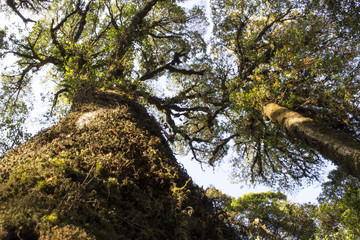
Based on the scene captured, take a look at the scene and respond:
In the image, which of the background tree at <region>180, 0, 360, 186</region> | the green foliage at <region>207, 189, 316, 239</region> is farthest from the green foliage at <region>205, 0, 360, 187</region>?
the green foliage at <region>207, 189, 316, 239</region>

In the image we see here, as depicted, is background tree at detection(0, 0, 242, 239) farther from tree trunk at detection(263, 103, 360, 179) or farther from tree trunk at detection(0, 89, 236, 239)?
tree trunk at detection(263, 103, 360, 179)

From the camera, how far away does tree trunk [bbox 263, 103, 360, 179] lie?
3846 millimetres

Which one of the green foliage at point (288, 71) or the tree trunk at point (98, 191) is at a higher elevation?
the green foliage at point (288, 71)

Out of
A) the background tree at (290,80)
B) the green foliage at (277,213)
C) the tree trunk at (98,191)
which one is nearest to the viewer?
the tree trunk at (98,191)

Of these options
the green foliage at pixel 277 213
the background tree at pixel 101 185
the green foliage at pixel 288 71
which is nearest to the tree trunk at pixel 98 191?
the background tree at pixel 101 185

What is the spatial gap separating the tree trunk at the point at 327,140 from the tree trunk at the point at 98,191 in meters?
2.70

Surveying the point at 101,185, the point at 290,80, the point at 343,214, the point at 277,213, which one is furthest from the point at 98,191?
the point at 277,213

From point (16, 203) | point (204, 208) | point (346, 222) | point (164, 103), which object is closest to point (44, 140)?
point (16, 203)

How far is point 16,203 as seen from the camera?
1.79m

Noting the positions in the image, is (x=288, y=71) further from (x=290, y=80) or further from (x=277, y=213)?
(x=277, y=213)

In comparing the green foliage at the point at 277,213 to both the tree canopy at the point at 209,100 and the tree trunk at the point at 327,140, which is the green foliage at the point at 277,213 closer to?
the tree canopy at the point at 209,100

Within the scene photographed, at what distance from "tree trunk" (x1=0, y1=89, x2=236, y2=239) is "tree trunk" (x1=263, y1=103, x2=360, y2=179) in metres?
2.70

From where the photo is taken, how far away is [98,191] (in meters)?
2.24

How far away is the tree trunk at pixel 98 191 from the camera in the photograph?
1.72 meters
